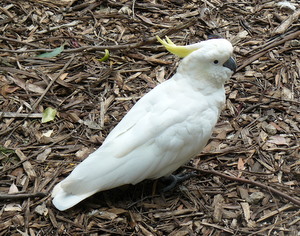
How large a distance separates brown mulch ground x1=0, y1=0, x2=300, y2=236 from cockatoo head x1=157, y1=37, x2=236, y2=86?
1.87ft

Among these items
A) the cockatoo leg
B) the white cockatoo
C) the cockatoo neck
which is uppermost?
the cockatoo neck

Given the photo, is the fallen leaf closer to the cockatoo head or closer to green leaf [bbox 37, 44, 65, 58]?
the cockatoo head

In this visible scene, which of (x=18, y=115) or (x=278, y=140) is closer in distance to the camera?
(x=278, y=140)

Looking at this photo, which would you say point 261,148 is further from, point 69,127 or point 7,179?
point 7,179

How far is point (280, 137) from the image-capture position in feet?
10.4

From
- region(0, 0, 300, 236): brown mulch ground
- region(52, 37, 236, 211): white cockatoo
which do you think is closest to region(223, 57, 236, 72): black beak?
region(52, 37, 236, 211): white cockatoo

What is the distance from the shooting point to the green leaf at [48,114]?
10.6 ft

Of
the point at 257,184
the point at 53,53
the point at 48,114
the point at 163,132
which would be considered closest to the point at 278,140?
the point at 257,184

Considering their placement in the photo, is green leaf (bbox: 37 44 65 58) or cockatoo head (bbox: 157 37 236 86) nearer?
cockatoo head (bbox: 157 37 236 86)

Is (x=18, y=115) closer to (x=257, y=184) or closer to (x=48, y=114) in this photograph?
(x=48, y=114)

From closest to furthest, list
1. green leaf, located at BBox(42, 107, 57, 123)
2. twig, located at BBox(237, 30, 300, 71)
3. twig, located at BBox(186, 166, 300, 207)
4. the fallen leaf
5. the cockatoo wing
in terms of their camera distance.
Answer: the cockatoo wing
twig, located at BBox(186, 166, 300, 207)
the fallen leaf
green leaf, located at BBox(42, 107, 57, 123)
twig, located at BBox(237, 30, 300, 71)

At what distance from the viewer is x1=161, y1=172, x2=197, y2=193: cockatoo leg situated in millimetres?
2927

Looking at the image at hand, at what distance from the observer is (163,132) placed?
A: 2.64 metres

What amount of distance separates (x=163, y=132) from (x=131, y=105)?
2.62ft
